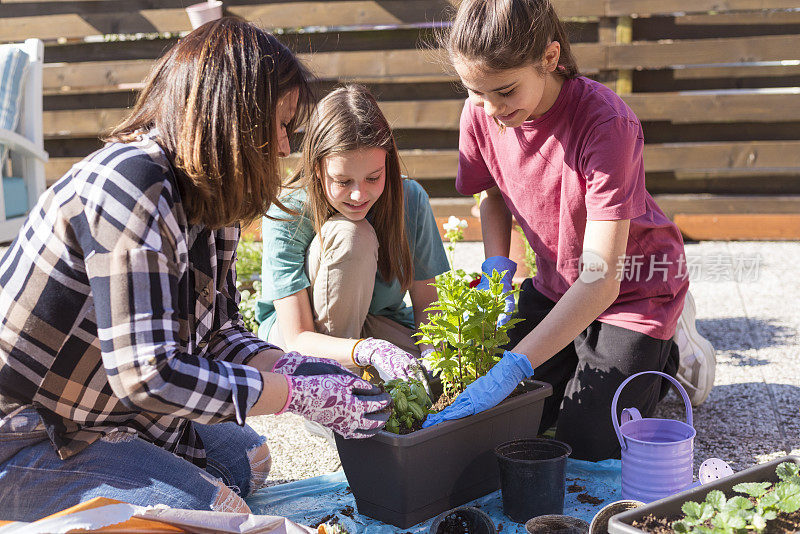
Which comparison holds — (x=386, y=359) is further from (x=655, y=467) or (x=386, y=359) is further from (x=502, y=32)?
(x=502, y=32)

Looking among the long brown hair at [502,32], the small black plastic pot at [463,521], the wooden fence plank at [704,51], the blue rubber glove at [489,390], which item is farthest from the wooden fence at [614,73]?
the small black plastic pot at [463,521]

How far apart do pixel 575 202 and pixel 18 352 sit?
56.6 inches

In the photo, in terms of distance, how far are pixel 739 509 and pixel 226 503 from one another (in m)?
1.01

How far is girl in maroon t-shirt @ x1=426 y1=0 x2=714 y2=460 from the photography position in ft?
6.25

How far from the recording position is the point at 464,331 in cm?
185

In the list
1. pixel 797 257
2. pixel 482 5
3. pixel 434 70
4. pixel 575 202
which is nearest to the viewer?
pixel 482 5

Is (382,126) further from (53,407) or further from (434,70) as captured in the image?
(434,70)

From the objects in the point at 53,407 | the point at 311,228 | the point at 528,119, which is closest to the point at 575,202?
the point at 528,119

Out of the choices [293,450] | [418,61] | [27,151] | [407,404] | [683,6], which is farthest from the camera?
[418,61]

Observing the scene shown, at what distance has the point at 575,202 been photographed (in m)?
2.13

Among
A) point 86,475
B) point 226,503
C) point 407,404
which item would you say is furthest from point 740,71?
point 86,475

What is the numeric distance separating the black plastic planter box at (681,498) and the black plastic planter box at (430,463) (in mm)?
504

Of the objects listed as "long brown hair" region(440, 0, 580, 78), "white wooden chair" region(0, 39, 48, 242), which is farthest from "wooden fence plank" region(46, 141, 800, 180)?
"long brown hair" region(440, 0, 580, 78)

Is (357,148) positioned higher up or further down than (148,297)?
higher up
